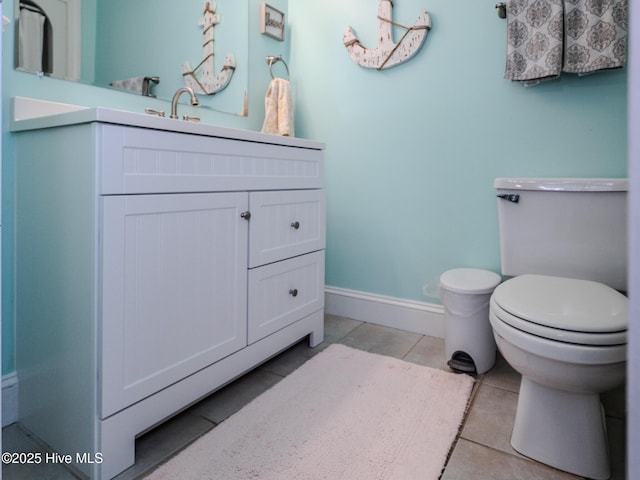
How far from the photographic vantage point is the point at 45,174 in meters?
1.14

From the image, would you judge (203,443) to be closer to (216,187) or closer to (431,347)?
(216,187)

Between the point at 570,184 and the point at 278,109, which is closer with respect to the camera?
the point at 570,184

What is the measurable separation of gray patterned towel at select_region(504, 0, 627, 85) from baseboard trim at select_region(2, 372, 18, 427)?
2.03 meters

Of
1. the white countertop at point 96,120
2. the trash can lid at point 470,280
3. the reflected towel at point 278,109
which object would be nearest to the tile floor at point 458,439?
the trash can lid at point 470,280

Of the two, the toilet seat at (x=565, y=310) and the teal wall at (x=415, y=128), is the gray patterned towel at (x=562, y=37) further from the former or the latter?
the toilet seat at (x=565, y=310)

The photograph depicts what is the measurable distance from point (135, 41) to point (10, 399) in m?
1.31

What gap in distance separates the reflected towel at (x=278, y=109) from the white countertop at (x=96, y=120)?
638mm

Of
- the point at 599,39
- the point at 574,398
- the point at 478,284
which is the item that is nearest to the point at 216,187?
the point at 478,284

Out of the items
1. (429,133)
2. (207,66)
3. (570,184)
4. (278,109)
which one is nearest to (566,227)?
(570,184)

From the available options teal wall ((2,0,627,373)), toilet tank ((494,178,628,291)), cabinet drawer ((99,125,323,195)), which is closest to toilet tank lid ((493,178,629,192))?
toilet tank ((494,178,628,291))

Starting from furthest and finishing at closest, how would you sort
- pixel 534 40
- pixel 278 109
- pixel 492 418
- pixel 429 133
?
pixel 278 109 < pixel 429 133 < pixel 534 40 < pixel 492 418

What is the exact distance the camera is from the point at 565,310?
1097 millimetres

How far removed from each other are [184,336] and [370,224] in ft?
4.08

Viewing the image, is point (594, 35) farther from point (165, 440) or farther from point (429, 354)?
point (165, 440)
